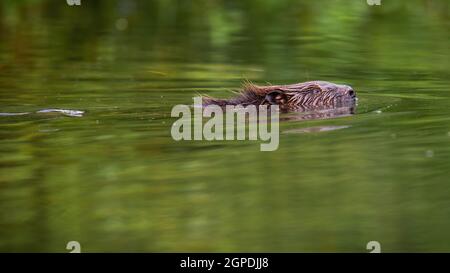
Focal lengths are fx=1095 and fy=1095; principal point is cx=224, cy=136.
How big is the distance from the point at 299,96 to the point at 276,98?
0.77ft

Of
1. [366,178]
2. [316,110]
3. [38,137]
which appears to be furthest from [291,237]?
[316,110]

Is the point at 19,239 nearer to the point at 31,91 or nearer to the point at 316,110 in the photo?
the point at 316,110

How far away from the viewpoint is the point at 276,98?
9070mm

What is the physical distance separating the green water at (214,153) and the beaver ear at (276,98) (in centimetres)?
67

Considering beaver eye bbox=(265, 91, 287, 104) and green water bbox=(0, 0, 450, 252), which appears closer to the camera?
green water bbox=(0, 0, 450, 252)

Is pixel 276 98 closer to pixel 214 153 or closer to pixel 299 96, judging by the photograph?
pixel 299 96

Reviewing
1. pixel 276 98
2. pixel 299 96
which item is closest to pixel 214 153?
pixel 276 98

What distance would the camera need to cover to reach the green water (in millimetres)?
5328

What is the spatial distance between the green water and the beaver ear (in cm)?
67

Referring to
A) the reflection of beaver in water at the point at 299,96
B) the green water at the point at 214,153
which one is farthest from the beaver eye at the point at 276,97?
the green water at the point at 214,153

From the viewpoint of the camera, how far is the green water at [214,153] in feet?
17.5

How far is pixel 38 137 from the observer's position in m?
7.71

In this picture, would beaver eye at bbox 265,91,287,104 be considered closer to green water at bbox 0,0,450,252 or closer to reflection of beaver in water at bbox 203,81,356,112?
reflection of beaver in water at bbox 203,81,356,112

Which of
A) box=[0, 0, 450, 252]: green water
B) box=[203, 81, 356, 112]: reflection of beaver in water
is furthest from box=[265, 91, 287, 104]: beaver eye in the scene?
box=[0, 0, 450, 252]: green water
